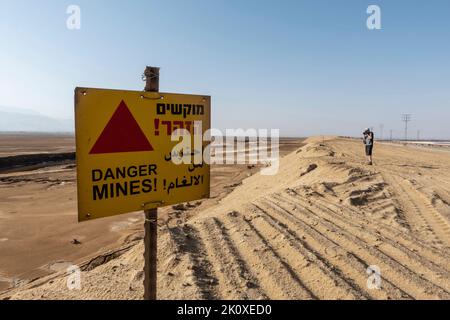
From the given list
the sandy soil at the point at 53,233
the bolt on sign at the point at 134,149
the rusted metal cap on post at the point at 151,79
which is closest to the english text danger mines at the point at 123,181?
the bolt on sign at the point at 134,149

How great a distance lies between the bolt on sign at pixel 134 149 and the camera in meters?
2.56

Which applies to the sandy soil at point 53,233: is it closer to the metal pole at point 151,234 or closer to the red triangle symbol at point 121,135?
the metal pole at point 151,234

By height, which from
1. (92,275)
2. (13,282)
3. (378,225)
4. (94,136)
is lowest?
(13,282)

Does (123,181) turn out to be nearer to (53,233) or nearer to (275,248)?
(275,248)

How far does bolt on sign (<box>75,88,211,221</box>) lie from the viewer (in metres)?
2.56

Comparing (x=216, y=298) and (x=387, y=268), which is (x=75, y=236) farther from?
(x=387, y=268)

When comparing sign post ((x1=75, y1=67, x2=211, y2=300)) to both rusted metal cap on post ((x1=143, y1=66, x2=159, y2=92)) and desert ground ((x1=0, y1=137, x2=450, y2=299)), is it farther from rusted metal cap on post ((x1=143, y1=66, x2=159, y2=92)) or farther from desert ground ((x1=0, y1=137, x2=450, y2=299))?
desert ground ((x1=0, y1=137, x2=450, y2=299))

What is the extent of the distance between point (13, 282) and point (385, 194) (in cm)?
913

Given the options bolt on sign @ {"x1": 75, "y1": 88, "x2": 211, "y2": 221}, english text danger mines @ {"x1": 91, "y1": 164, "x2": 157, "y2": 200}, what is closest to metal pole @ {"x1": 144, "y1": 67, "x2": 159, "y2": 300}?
bolt on sign @ {"x1": 75, "y1": 88, "x2": 211, "y2": 221}

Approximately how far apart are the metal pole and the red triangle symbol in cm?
34

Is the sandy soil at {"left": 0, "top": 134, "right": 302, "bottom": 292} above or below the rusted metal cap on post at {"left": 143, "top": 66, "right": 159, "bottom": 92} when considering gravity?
below

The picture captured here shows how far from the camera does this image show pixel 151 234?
3082 mm

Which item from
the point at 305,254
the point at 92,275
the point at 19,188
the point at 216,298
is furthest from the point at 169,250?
the point at 19,188
